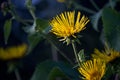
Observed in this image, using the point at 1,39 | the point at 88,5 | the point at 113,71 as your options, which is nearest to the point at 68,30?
the point at 113,71

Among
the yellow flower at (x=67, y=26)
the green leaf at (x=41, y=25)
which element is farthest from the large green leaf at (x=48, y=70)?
the yellow flower at (x=67, y=26)

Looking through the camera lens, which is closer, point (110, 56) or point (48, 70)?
point (110, 56)

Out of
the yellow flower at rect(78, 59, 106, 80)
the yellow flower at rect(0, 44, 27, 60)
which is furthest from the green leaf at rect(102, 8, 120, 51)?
the yellow flower at rect(0, 44, 27, 60)

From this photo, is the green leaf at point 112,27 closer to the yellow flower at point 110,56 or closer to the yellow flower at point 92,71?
the yellow flower at point 110,56

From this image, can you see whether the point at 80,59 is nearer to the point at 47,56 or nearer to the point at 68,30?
the point at 68,30

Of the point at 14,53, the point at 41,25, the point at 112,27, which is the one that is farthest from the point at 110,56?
the point at 14,53

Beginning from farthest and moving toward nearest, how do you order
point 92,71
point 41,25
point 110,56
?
point 41,25, point 110,56, point 92,71

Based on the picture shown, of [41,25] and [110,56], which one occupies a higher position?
[41,25]

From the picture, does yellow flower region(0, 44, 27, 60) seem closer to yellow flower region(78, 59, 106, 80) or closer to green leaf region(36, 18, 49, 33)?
green leaf region(36, 18, 49, 33)

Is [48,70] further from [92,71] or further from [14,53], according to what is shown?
[14,53]
